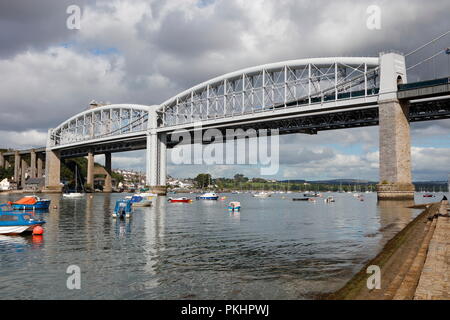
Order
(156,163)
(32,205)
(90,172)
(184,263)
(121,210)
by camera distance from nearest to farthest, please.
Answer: (184,263) → (121,210) → (32,205) → (156,163) → (90,172)

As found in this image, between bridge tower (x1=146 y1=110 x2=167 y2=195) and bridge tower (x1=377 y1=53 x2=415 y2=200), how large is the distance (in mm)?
78603

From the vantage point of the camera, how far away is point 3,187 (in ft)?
629

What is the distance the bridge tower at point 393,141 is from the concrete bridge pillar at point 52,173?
500 ft

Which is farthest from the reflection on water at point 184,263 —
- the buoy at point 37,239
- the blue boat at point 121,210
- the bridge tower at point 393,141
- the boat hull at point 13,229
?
the bridge tower at point 393,141

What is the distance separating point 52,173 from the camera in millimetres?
190625

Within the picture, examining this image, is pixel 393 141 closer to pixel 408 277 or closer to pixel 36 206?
pixel 36 206

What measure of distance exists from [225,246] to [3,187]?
7688 inches

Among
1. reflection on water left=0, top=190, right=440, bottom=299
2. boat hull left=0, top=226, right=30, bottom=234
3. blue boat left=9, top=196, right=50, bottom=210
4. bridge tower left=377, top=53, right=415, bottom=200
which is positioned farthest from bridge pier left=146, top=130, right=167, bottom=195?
reflection on water left=0, top=190, right=440, bottom=299

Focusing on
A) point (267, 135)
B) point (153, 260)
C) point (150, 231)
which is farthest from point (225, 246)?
point (267, 135)

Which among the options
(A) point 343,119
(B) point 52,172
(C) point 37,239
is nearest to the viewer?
(C) point 37,239

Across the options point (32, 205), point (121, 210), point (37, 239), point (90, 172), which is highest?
point (90, 172)

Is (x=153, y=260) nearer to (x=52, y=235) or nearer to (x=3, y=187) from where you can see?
(x=52, y=235)

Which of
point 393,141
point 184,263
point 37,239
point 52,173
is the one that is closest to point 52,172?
point 52,173

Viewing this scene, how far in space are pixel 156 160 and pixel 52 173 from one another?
255 feet
